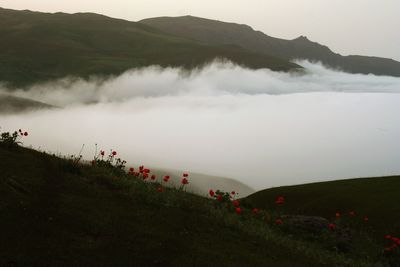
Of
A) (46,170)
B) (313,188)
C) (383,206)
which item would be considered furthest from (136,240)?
(313,188)

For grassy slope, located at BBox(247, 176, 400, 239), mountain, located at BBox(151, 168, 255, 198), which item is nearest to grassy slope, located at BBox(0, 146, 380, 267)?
grassy slope, located at BBox(247, 176, 400, 239)

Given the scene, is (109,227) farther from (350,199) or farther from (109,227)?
(350,199)

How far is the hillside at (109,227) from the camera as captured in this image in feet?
37.9

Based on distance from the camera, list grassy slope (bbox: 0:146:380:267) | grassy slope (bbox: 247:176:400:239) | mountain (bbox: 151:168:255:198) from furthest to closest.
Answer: mountain (bbox: 151:168:255:198)
grassy slope (bbox: 247:176:400:239)
grassy slope (bbox: 0:146:380:267)

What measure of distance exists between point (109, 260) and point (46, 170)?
284 inches

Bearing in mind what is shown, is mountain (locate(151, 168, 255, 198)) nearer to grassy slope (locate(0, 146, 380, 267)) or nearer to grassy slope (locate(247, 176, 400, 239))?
grassy slope (locate(247, 176, 400, 239))

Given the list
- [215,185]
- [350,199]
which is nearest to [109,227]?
[350,199]

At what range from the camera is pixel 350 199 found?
111 feet

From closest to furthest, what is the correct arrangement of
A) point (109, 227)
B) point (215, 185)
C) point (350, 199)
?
point (109, 227) < point (350, 199) < point (215, 185)

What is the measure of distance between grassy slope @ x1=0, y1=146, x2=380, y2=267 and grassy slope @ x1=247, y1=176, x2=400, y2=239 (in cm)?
1168

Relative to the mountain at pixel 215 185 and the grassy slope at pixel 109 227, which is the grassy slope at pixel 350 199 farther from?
the mountain at pixel 215 185

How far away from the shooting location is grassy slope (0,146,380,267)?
1155 centimetres

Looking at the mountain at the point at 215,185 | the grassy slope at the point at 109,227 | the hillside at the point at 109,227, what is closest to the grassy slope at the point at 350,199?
the hillside at the point at 109,227

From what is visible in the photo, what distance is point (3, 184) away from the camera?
568 inches
